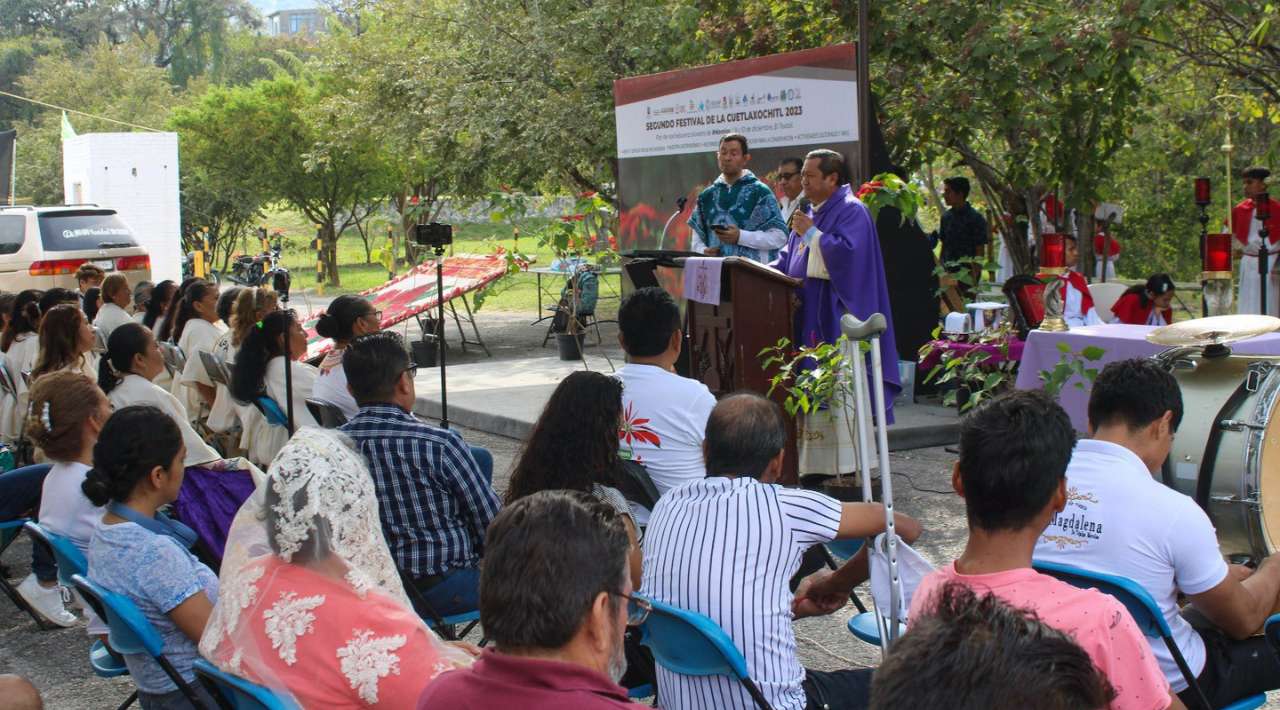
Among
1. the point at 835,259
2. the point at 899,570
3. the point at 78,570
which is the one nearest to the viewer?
the point at 899,570

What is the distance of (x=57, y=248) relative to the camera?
17.7 m

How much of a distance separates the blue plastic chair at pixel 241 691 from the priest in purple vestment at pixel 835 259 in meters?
4.78

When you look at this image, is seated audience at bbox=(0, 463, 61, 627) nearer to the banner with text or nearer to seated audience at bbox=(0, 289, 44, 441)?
seated audience at bbox=(0, 289, 44, 441)

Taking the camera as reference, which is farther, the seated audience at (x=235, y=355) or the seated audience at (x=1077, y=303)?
the seated audience at (x=1077, y=303)

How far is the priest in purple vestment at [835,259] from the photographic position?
7141mm

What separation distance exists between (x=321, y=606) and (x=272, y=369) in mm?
4047

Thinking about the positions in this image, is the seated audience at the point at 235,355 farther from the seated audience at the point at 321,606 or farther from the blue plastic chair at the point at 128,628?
the seated audience at the point at 321,606

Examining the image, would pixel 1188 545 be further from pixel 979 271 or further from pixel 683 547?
pixel 979 271

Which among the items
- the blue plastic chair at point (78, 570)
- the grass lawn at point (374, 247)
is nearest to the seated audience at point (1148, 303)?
the blue plastic chair at point (78, 570)

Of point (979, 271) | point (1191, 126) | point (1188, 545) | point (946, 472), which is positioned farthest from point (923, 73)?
point (1188, 545)

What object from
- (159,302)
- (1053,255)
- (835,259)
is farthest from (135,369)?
(1053,255)

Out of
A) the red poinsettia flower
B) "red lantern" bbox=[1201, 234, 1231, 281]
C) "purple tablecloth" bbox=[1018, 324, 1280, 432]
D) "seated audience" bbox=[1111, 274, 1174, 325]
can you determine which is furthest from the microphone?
the red poinsettia flower

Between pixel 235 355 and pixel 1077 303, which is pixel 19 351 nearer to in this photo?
pixel 235 355

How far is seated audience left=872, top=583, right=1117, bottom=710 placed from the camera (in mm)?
1504
